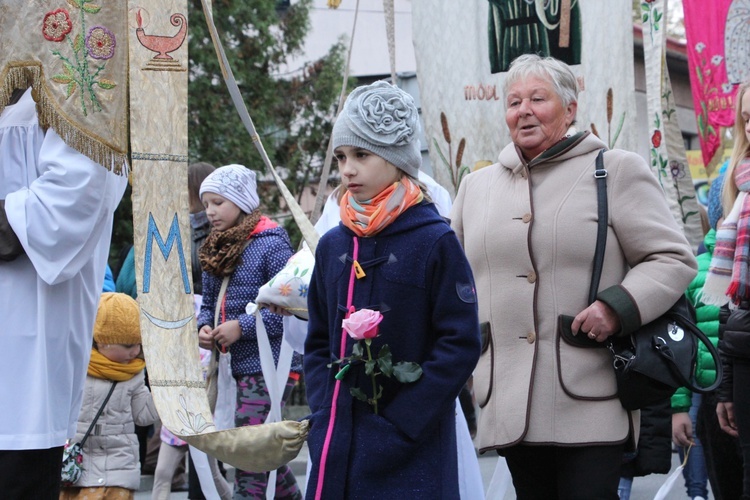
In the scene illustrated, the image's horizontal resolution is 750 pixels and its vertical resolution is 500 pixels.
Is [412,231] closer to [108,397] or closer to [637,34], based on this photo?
[108,397]

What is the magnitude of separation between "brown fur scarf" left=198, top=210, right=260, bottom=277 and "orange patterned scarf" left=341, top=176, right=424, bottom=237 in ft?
8.94

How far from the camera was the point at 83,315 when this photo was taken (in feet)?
12.4

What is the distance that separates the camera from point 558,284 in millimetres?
3809

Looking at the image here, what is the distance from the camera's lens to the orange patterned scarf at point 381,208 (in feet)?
11.1

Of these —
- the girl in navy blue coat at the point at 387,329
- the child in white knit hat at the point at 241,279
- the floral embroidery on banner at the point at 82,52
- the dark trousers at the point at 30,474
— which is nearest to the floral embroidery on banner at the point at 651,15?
the child in white knit hat at the point at 241,279

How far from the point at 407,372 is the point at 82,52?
1.48 m

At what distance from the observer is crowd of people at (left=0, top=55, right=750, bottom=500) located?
330 centimetres

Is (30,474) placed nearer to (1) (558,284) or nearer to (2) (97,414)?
(1) (558,284)

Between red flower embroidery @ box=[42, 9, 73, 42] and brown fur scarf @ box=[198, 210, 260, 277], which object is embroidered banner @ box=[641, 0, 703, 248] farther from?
red flower embroidery @ box=[42, 9, 73, 42]

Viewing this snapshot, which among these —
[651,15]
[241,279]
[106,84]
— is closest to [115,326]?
[241,279]

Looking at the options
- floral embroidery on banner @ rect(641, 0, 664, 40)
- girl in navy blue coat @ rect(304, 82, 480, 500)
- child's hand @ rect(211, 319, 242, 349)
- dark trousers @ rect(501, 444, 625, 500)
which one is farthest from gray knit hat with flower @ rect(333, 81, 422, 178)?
floral embroidery on banner @ rect(641, 0, 664, 40)

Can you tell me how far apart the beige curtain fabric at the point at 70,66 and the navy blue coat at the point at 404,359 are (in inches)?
33.8

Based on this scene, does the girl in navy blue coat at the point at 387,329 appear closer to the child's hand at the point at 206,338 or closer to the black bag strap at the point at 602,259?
the black bag strap at the point at 602,259

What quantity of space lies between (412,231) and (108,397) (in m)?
2.95
